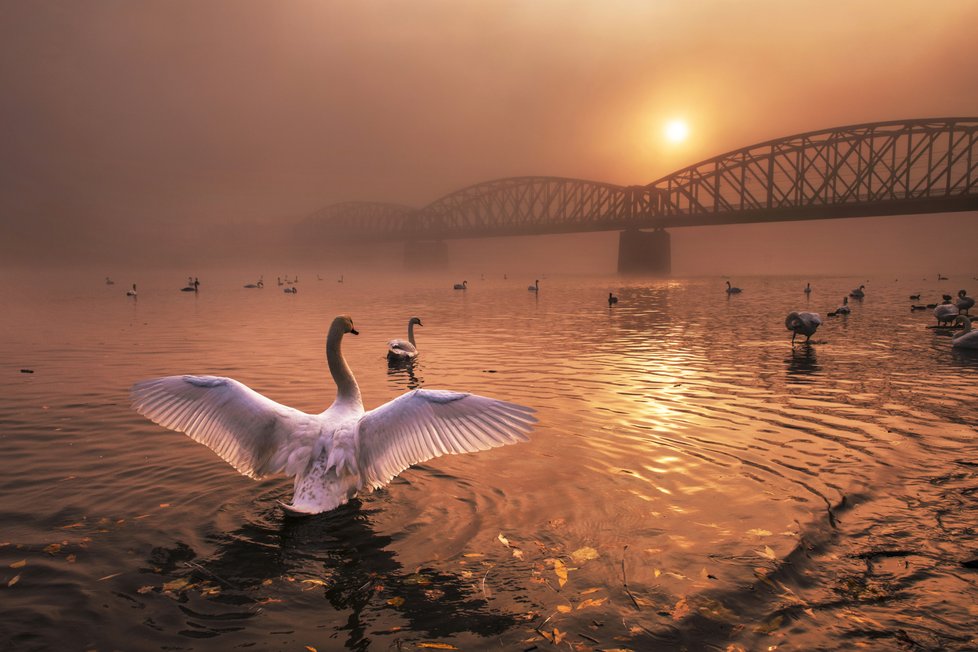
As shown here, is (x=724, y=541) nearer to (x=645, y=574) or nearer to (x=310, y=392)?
(x=645, y=574)

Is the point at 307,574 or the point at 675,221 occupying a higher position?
the point at 675,221

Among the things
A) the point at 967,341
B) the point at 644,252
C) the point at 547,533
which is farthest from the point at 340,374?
the point at 644,252

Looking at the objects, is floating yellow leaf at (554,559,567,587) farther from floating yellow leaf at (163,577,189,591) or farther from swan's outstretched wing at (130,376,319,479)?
floating yellow leaf at (163,577,189,591)

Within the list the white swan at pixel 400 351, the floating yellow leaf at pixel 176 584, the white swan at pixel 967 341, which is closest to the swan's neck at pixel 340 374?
the floating yellow leaf at pixel 176 584

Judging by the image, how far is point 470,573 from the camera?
4.75 meters

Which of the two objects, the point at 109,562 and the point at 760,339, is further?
the point at 760,339

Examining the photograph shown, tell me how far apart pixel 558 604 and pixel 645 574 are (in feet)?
2.72

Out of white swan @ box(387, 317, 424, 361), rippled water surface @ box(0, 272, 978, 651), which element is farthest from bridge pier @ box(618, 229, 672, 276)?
rippled water surface @ box(0, 272, 978, 651)

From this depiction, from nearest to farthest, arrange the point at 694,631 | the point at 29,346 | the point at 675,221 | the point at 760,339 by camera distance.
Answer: the point at 694,631, the point at 29,346, the point at 760,339, the point at 675,221

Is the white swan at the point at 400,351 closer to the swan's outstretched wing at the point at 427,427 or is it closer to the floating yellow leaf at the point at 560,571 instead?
the swan's outstretched wing at the point at 427,427

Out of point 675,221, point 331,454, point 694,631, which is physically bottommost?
point 694,631

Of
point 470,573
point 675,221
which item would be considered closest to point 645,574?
point 470,573

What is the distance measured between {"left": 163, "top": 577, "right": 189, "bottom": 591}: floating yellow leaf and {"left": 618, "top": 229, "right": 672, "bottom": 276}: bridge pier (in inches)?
6286

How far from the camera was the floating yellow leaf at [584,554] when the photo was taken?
497 centimetres
